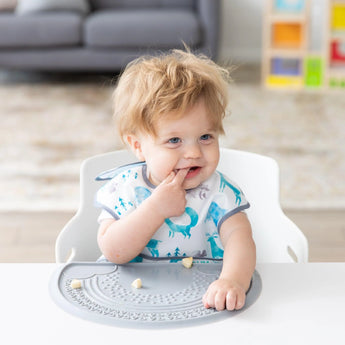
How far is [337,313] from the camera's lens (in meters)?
0.92

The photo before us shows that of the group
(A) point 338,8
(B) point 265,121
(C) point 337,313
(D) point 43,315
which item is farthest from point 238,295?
(A) point 338,8

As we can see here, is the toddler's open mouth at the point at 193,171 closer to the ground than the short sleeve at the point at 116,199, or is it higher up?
higher up

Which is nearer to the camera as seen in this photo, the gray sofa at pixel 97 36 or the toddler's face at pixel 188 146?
the toddler's face at pixel 188 146

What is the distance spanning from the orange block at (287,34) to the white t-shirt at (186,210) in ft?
13.2

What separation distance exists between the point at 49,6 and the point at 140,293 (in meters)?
4.29

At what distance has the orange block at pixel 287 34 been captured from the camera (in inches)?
200

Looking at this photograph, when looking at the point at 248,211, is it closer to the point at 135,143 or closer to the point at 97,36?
the point at 135,143

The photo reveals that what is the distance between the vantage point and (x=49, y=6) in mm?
4984

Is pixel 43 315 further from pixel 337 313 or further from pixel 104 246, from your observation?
pixel 337 313

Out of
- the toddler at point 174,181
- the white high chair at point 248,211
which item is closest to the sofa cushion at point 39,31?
the white high chair at point 248,211

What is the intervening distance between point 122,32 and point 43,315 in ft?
13.2

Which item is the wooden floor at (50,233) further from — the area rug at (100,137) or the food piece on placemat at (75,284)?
the food piece on placemat at (75,284)

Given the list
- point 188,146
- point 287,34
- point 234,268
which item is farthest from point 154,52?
point 234,268

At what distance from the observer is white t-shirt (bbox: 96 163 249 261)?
1191 mm
